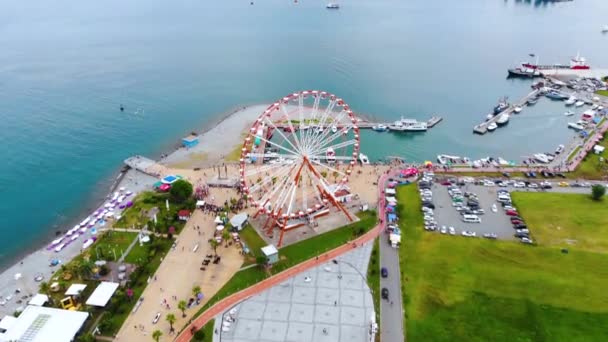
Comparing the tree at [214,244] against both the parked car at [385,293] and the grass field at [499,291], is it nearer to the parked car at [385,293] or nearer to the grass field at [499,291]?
the parked car at [385,293]

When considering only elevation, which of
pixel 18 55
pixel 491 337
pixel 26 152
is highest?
pixel 18 55

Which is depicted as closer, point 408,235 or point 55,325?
point 55,325

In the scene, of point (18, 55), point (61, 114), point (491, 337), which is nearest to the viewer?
point (491, 337)

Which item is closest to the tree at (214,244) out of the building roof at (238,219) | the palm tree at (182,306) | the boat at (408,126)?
the building roof at (238,219)

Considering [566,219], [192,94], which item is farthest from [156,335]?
[192,94]

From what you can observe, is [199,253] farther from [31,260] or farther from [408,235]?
[408,235]

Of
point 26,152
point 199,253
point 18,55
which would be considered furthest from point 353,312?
point 18,55
